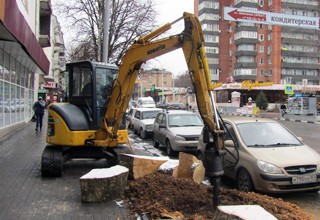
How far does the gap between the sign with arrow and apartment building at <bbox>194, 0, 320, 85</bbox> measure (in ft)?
189

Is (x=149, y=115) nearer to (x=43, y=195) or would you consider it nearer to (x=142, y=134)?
(x=142, y=134)

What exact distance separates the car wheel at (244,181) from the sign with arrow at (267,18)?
1515cm

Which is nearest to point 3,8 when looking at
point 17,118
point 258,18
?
point 17,118

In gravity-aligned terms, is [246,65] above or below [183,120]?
above

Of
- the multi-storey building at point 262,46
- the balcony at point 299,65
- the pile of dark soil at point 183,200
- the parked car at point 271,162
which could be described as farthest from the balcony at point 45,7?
the balcony at point 299,65

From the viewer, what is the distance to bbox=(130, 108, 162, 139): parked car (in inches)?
750

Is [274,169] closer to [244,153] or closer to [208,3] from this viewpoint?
[244,153]

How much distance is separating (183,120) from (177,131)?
56.0 inches

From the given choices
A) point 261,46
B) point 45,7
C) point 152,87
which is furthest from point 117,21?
point 261,46

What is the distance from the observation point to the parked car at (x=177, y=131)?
12867 millimetres

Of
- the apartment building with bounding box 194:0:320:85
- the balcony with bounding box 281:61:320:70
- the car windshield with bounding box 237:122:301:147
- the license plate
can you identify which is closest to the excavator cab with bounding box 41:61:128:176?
the car windshield with bounding box 237:122:301:147

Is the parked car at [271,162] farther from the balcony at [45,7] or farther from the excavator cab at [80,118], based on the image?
the balcony at [45,7]

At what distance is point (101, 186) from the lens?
640cm

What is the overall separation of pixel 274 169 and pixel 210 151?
6.81 feet
